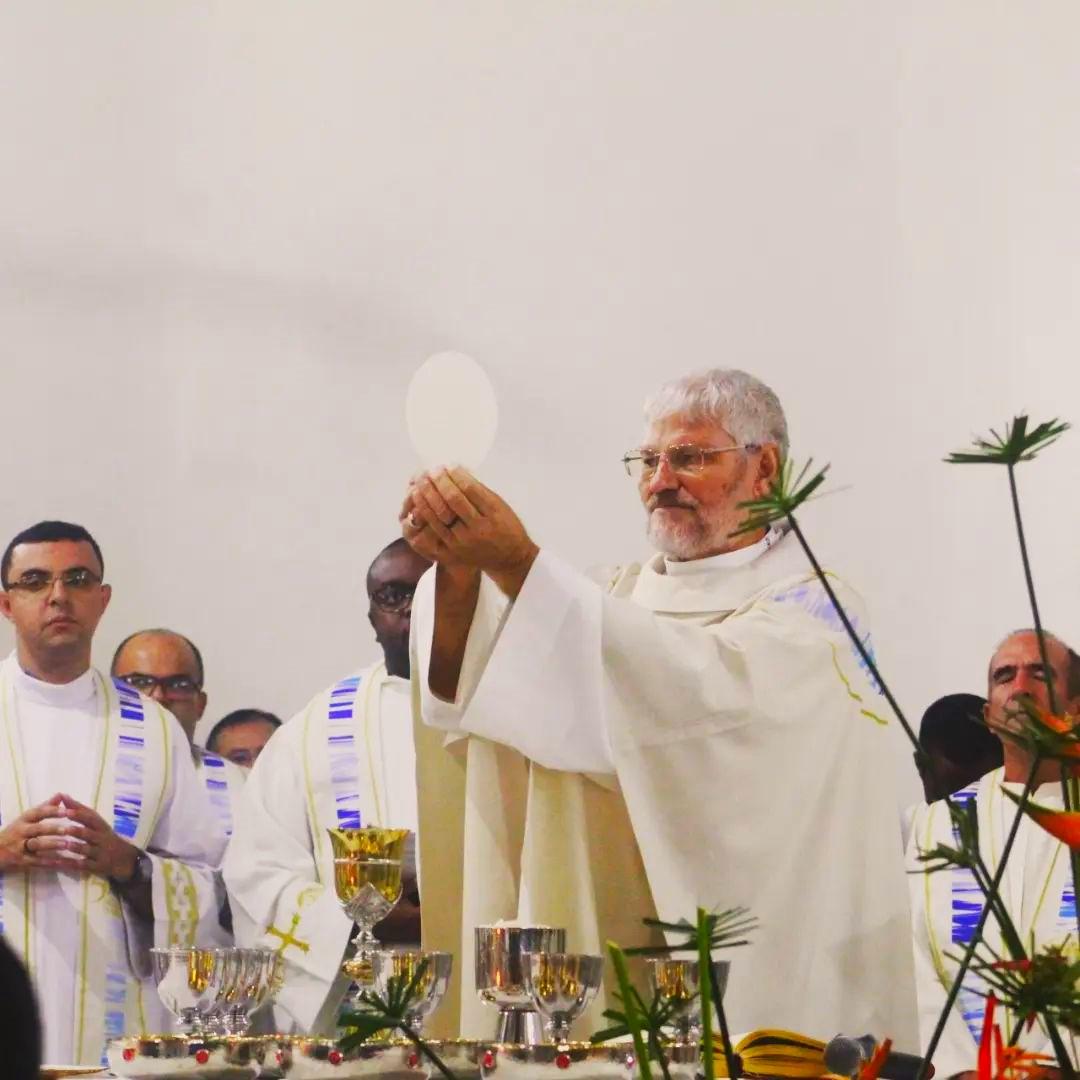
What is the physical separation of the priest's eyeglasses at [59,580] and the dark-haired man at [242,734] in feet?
2.32

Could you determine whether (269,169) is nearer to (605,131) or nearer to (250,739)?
(605,131)

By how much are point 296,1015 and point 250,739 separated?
1429 mm

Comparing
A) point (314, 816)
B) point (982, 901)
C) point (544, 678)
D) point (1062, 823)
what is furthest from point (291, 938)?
point (1062, 823)

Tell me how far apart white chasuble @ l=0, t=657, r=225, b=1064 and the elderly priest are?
228cm

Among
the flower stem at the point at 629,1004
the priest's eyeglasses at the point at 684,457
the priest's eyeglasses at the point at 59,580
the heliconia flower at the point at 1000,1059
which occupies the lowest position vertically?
the heliconia flower at the point at 1000,1059

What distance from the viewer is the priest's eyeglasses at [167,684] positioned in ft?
21.9

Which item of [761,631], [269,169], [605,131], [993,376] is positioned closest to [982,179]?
[993,376]

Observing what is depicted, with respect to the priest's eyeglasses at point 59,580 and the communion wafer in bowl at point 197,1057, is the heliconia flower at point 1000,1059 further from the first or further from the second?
the priest's eyeglasses at point 59,580

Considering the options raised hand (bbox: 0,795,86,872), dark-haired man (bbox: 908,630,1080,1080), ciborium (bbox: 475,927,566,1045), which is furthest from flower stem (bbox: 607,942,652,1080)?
raised hand (bbox: 0,795,86,872)

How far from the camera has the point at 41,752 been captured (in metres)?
5.99

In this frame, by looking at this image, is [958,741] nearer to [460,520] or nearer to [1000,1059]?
[460,520]

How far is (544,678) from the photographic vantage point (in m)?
3.32

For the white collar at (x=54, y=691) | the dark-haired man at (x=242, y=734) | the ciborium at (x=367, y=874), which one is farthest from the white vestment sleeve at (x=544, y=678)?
the dark-haired man at (x=242, y=734)

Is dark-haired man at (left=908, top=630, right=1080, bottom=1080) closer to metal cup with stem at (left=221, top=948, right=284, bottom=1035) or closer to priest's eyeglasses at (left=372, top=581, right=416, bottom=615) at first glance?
priest's eyeglasses at (left=372, top=581, right=416, bottom=615)
